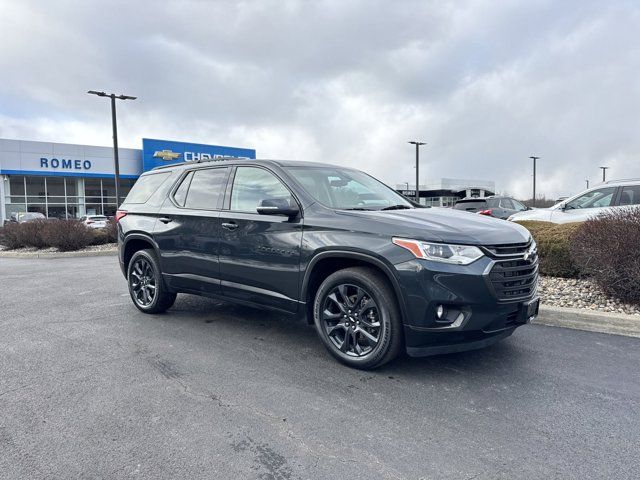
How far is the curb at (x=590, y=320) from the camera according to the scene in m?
4.98

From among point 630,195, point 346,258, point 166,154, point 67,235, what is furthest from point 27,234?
point 166,154

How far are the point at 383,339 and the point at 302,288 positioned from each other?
882mm

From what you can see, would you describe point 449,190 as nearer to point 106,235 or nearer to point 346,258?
point 106,235

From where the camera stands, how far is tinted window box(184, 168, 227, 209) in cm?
511

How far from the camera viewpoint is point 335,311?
13.3ft

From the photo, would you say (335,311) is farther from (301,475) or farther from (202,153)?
(202,153)

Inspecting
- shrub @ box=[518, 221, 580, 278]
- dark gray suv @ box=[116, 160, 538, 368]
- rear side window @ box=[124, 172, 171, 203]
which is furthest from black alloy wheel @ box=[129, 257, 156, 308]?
shrub @ box=[518, 221, 580, 278]

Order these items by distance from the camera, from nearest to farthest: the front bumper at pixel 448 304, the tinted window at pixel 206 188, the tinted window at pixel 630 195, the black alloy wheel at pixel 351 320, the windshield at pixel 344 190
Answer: the front bumper at pixel 448 304 → the black alloy wheel at pixel 351 320 → the windshield at pixel 344 190 → the tinted window at pixel 206 188 → the tinted window at pixel 630 195

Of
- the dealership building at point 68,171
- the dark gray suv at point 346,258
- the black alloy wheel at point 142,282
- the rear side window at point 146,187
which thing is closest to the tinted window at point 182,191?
the dark gray suv at point 346,258

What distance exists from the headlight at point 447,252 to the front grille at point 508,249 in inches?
4.5

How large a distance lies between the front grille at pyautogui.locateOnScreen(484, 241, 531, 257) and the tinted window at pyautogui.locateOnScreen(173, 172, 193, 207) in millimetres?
A: 3481

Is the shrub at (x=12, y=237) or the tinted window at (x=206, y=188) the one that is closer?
the tinted window at (x=206, y=188)

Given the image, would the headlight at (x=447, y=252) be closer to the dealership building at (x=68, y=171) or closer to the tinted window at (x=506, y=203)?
the tinted window at (x=506, y=203)

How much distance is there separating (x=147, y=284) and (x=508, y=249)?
14.2 feet
